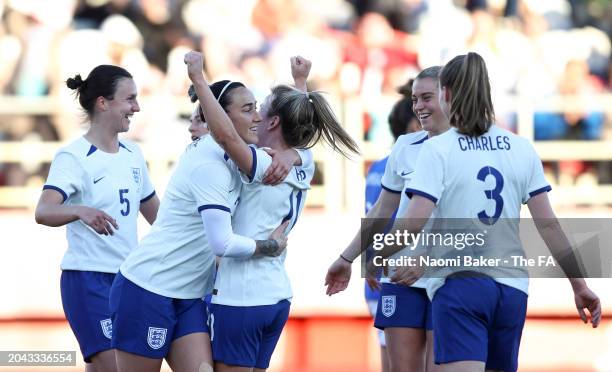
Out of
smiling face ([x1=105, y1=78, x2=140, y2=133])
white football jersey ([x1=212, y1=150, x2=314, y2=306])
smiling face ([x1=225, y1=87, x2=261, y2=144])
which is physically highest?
smiling face ([x1=105, y1=78, x2=140, y2=133])

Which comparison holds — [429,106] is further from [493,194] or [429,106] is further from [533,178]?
[493,194]

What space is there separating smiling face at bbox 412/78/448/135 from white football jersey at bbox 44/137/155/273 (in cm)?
152

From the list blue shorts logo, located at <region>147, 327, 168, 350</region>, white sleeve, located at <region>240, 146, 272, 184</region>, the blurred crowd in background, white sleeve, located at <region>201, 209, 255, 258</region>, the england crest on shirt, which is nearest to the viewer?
white sleeve, located at <region>201, 209, 255, 258</region>

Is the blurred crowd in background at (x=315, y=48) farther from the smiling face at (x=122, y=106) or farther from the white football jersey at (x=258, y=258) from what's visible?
the white football jersey at (x=258, y=258)

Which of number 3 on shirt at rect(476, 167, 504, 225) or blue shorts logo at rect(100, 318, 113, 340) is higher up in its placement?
number 3 on shirt at rect(476, 167, 504, 225)

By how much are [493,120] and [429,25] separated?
8345mm

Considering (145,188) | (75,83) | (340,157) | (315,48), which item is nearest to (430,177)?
(145,188)

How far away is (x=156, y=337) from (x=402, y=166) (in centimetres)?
159

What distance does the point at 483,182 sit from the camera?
5.03m

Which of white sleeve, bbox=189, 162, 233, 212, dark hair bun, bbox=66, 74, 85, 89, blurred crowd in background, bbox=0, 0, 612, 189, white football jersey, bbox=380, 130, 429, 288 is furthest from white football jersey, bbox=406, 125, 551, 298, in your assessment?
blurred crowd in background, bbox=0, 0, 612, 189

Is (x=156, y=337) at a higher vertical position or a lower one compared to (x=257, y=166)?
lower

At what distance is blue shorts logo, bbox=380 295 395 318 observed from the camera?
6242mm

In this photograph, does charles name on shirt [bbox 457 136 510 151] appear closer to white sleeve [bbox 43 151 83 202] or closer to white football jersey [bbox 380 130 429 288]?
white football jersey [bbox 380 130 429 288]

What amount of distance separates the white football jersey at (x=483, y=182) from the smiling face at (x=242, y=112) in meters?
0.83
